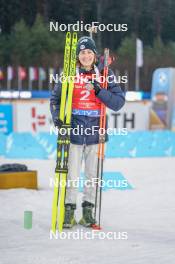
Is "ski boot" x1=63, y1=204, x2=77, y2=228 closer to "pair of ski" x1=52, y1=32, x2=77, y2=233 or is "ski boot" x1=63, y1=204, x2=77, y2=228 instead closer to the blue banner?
"pair of ski" x1=52, y1=32, x2=77, y2=233

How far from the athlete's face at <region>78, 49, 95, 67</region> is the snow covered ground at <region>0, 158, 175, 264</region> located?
46.1 inches

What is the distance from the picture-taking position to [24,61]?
24.5m

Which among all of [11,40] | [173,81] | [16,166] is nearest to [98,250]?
[16,166]

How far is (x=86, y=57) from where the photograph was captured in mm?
4180

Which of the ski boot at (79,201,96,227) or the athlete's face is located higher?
the athlete's face

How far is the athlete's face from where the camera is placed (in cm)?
418

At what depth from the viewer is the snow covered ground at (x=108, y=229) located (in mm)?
3387

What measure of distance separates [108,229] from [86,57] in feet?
4.04

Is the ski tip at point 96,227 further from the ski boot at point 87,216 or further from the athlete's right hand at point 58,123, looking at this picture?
the athlete's right hand at point 58,123

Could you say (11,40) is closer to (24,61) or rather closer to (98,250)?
(24,61)

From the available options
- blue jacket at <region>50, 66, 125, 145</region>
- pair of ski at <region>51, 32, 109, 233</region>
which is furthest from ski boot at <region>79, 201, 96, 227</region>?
blue jacket at <region>50, 66, 125, 145</region>

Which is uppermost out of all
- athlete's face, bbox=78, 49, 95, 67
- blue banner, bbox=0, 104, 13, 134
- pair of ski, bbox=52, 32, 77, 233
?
athlete's face, bbox=78, 49, 95, 67

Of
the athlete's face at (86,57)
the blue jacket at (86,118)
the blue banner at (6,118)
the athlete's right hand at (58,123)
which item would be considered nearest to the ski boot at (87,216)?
the blue jacket at (86,118)

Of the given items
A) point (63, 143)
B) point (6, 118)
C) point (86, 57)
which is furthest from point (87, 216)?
point (6, 118)
